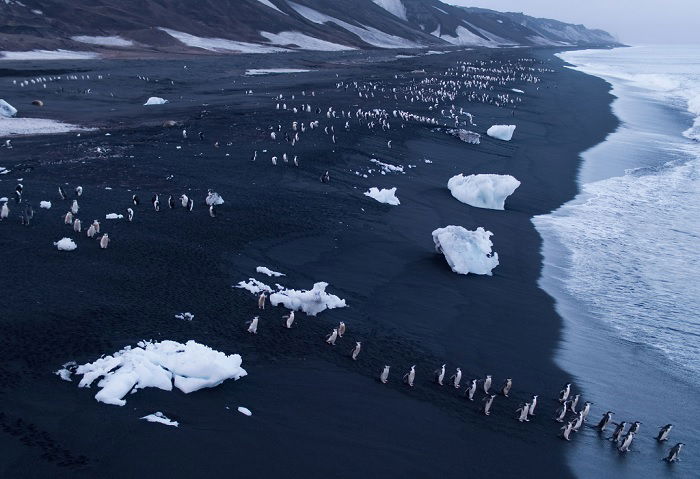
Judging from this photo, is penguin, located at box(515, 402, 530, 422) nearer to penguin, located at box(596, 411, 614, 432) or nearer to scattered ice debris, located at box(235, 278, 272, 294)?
penguin, located at box(596, 411, 614, 432)

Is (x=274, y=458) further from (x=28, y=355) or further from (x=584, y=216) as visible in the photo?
A: (x=584, y=216)

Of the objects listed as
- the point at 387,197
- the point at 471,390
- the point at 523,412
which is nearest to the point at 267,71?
the point at 387,197

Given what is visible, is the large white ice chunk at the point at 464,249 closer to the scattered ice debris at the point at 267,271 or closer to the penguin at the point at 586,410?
the scattered ice debris at the point at 267,271

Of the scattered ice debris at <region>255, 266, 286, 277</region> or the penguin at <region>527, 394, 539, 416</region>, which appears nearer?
the penguin at <region>527, 394, 539, 416</region>

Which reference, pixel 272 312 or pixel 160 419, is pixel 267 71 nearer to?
pixel 272 312

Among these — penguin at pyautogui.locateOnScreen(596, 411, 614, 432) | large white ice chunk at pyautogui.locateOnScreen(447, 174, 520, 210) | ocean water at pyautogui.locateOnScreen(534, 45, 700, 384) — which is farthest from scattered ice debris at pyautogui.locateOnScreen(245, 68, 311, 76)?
penguin at pyautogui.locateOnScreen(596, 411, 614, 432)

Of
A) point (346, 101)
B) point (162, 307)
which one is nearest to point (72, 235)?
point (162, 307)
